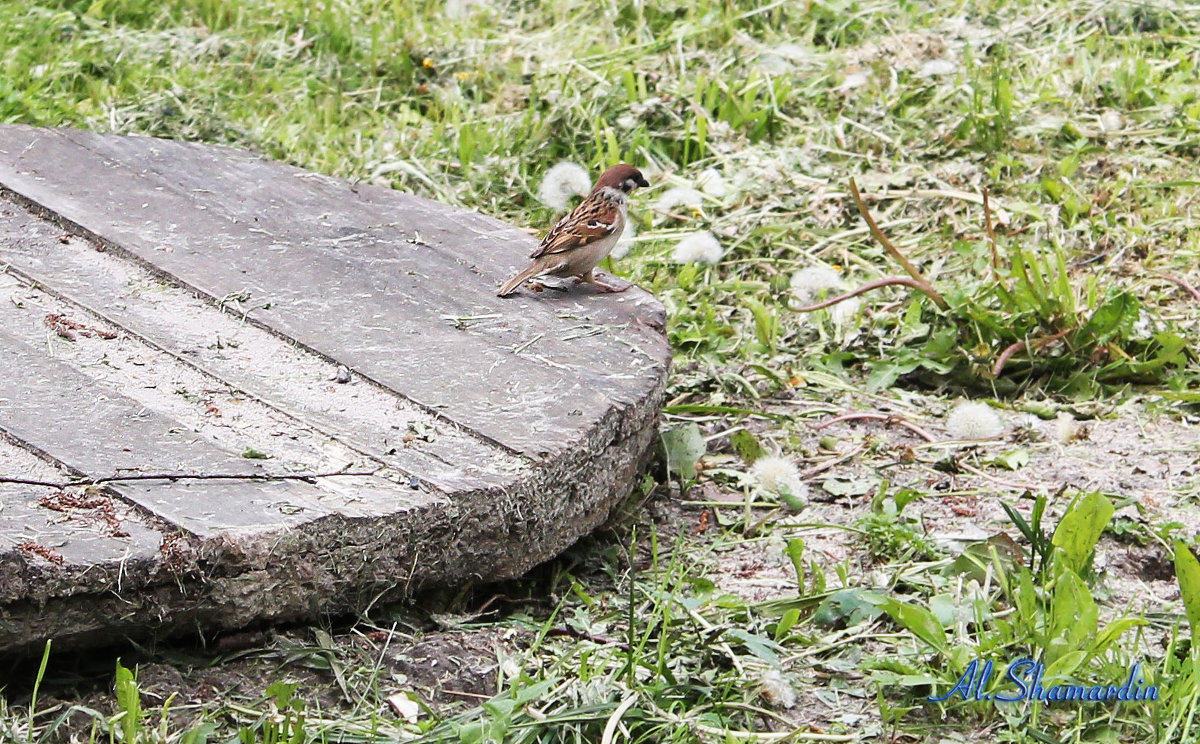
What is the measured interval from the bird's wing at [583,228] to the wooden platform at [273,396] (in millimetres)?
122

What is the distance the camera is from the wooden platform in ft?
8.64

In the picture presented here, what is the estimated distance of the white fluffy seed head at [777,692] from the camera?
9.43 feet

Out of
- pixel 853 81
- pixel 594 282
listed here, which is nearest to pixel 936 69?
pixel 853 81

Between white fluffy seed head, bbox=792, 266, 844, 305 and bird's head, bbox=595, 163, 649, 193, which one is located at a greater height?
bird's head, bbox=595, 163, 649, 193

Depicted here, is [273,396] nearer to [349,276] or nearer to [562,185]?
[349,276]

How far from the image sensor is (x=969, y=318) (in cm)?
457

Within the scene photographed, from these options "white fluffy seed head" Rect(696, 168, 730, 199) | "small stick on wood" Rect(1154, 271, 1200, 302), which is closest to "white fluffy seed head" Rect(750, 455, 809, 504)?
"small stick on wood" Rect(1154, 271, 1200, 302)

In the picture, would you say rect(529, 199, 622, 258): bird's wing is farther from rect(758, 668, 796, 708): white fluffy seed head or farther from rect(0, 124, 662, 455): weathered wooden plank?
rect(758, 668, 796, 708): white fluffy seed head

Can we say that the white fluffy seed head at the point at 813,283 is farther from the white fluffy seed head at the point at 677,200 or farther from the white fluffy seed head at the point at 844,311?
the white fluffy seed head at the point at 677,200

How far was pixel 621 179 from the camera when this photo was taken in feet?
13.8

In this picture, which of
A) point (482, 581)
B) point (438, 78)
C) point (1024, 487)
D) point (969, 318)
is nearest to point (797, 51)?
point (438, 78)

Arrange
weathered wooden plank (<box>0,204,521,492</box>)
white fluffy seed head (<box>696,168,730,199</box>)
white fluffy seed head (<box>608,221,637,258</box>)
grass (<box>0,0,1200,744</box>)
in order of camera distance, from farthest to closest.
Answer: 1. white fluffy seed head (<box>696,168,730,199</box>)
2. white fluffy seed head (<box>608,221,637,258</box>)
3. weathered wooden plank (<box>0,204,521,492</box>)
4. grass (<box>0,0,1200,744</box>)

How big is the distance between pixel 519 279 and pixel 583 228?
23 centimetres

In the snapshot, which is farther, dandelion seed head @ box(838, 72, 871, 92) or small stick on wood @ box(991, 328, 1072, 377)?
dandelion seed head @ box(838, 72, 871, 92)
